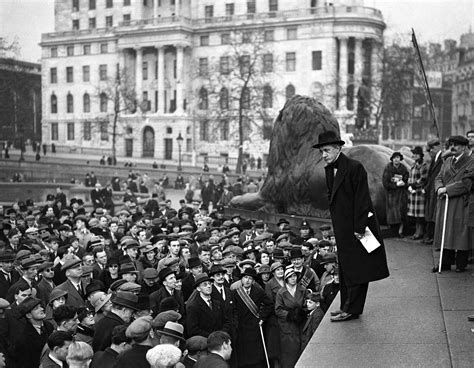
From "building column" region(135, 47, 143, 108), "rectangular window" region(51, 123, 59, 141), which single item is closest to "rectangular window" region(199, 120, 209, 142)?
"building column" region(135, 47, 143, 108)

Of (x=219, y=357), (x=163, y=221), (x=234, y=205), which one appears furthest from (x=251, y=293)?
(x=234, y=205)

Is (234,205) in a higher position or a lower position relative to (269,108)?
lower

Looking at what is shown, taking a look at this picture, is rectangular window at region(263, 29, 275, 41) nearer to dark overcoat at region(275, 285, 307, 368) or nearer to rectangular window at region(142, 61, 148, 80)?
rectangular window at region(142, 61, 148, 80)

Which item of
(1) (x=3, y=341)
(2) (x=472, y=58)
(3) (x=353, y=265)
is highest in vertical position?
(2) (x=472, y=58)

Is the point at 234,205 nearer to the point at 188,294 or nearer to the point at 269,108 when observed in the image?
the point at 188,294

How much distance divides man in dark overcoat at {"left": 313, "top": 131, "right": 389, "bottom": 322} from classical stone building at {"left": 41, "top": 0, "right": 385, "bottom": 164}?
53.7 meters

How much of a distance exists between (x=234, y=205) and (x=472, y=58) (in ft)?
251

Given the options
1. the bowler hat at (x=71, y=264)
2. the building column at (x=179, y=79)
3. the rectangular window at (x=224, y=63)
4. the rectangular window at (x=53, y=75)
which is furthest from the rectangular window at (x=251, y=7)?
the bowler hat at (x=71, y=264)

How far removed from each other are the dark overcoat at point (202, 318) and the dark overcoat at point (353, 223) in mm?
1799

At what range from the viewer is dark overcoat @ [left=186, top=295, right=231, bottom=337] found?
7660 millimetres

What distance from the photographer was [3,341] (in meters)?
7.18

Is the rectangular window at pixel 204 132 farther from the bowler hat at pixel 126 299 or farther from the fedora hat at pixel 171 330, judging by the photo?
the fedora hat at pixel 171 330

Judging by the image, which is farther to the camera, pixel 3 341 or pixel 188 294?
pixel 188 294

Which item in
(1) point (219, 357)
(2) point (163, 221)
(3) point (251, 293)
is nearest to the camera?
(1) point (219, 357)
